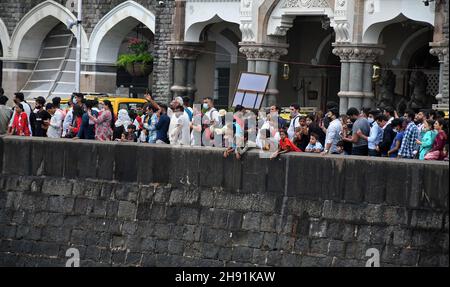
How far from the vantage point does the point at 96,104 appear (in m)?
22.8

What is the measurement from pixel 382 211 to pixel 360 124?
3.75m

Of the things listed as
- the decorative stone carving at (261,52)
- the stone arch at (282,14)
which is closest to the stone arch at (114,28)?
the decorative stone carving at (261,52)

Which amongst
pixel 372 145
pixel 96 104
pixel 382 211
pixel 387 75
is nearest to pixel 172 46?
pixel 387 75

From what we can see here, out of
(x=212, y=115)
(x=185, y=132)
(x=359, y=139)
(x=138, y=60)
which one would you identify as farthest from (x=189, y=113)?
(x=138, y=60)

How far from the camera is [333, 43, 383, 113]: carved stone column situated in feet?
99.1

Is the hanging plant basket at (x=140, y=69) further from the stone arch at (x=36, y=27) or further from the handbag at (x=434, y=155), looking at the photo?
the handbag at (x=434, y=155)

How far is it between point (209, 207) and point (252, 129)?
118 cm

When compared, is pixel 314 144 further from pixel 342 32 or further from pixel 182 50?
pixel 182 50

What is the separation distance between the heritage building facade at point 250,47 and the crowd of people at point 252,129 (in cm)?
737

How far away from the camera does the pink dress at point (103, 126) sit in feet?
68.5

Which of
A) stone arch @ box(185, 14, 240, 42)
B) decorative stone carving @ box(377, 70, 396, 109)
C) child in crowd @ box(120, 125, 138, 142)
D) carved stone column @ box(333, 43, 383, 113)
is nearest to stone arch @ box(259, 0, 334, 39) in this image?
carved stone column @ box(333, 43, 383, 113)

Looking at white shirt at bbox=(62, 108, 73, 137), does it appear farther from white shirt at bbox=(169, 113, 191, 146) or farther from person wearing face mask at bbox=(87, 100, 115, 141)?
white shirt at bbox=(169, 113, 191, 146)

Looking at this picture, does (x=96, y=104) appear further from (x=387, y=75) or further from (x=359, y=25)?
(x=387, y=75)

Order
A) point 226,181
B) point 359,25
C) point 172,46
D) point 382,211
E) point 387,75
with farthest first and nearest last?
point 172,46 < point 387,75 < point 359,25 < point 226,181 < point 382,211
